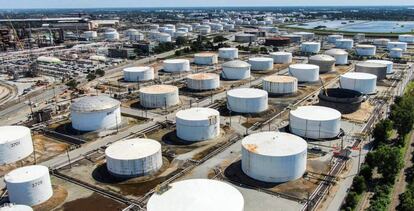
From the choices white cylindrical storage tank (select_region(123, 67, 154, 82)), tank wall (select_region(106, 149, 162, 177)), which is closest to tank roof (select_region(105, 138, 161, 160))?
tank wall (select_region(106, 149, 162, 177))

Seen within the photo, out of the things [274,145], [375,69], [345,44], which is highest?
[345,44]

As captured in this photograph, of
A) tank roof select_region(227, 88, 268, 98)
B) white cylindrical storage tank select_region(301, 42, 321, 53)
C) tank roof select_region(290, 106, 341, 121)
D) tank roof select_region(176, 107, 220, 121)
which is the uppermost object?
white cylindrical storage tank select_region(301, 42, 321, 53)

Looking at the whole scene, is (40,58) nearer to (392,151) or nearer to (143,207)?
(143,207)

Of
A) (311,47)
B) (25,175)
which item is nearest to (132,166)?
(25,175)

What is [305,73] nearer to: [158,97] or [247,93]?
A: [247,93]

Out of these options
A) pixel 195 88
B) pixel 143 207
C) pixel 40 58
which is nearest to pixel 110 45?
pixel 40 58

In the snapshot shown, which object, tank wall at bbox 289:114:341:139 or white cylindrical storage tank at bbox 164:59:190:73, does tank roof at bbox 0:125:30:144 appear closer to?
tank wall at bbox 289:114:341:139
